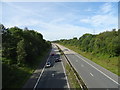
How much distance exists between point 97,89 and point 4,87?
11816 millimetres

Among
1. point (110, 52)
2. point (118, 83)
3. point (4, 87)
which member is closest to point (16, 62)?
point (4, 87)

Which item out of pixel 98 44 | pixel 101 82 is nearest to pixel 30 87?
pixel 101 82

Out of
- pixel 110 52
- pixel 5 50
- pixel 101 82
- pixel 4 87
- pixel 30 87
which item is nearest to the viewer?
pixel 4 87

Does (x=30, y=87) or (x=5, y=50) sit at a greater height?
(x=5, y=50)

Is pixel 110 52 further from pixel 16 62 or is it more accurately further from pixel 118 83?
pixel 16 62

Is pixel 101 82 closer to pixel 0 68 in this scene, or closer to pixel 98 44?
pixel 0 68

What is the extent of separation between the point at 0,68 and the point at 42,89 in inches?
240

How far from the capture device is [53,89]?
18.0 metres

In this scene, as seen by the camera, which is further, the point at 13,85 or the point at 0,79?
the point at 13,85

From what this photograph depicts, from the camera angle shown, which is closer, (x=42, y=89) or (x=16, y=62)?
(x=42, y=89)

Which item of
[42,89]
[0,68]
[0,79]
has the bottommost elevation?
[42,89]

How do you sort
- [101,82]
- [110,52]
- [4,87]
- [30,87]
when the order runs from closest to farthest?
[4,87] → [30,87] → [101,82] → [110,52]

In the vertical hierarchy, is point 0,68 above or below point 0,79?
above

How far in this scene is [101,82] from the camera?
66.7 ft
